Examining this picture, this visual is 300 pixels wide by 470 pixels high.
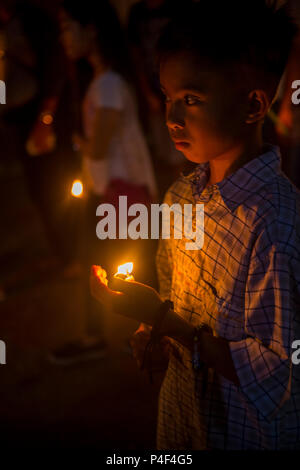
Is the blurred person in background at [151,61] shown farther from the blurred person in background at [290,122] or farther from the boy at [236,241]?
the boy at [236,241]

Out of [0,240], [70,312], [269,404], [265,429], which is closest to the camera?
[269,404]

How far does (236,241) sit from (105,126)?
2.00 meters

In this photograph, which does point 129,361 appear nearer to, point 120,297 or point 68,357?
point 68,357

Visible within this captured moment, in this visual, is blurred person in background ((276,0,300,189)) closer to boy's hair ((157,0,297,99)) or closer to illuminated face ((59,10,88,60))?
illuminated face ((59,10,88,60))

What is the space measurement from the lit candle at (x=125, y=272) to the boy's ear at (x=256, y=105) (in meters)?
0.55

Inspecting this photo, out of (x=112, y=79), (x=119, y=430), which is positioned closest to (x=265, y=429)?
(x=119, y=430)

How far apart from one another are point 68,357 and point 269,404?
8.70 ft

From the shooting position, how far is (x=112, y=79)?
3.01 m

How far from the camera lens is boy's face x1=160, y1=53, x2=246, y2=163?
1.19 meters

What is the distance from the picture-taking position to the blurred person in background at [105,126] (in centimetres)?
301

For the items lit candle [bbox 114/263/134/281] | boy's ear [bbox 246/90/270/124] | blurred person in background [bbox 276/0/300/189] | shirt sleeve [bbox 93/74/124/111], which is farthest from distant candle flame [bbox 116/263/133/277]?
blurred person in background [bbox 276/0/300/189]

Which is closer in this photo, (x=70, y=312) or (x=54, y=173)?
(x=70, y=312)

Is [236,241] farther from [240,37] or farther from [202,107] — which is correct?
[240,37]

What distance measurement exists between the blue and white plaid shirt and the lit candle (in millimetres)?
177
